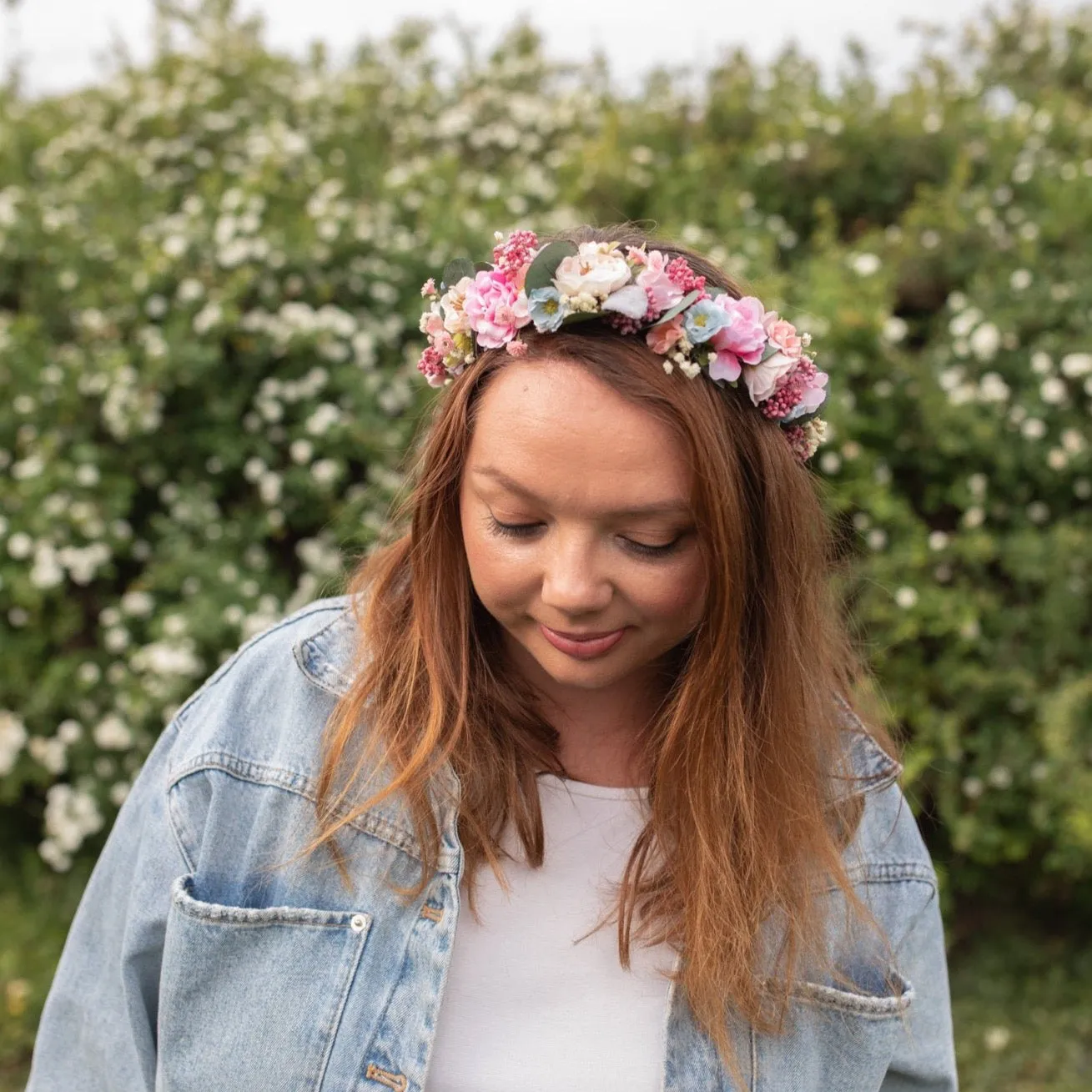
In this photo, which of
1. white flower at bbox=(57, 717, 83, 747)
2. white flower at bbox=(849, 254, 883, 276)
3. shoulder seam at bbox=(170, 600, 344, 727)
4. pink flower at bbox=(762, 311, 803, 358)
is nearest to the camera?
pink flower at bbox=(762, 311, 803, 358)

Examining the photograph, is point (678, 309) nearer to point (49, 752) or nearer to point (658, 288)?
point (658, 288)

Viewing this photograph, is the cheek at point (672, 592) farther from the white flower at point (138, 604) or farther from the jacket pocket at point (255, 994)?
the white flower at point (138, 604)

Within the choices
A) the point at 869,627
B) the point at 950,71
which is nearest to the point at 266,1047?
the point at 869,627

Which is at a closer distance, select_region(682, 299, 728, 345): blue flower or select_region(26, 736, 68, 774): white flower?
select_region(682, 299, 728, 345): blue flower

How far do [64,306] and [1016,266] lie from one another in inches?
117

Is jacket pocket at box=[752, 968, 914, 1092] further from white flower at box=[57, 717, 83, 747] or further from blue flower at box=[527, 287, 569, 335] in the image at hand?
white flower at box=[57, 717, 83, 747]

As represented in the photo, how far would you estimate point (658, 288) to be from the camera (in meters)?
1.33

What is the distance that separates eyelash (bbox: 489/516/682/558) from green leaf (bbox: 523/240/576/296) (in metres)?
0.26

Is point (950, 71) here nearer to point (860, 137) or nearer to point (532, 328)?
point (860, 137)

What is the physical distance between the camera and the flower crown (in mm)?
1317

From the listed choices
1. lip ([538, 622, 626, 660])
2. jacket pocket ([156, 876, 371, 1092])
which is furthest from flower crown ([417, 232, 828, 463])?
jacket pocket ([156, 876, 371, 1092])

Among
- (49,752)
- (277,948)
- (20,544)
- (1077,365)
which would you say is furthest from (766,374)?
(49,752)

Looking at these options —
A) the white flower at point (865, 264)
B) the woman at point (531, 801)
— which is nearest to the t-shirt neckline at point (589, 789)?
the woman at point (531, 801)

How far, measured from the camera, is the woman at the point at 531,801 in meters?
1.36
